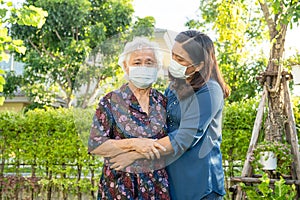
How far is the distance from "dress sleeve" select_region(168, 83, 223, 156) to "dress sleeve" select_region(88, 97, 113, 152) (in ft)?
0.72

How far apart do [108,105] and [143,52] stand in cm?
22

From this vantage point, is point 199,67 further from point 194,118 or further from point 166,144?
point 166,144

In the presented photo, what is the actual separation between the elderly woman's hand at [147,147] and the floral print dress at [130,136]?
22 millimetres

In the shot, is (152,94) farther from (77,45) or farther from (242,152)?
(77,45)

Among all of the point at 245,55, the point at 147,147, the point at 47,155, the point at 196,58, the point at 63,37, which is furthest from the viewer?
the point at 63,37

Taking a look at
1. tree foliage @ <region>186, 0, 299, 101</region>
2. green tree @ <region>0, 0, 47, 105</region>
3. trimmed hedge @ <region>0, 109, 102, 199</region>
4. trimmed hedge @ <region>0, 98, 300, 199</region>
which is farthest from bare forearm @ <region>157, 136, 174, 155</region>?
tree foliage @ <region>186, 0, 299, 101</region>

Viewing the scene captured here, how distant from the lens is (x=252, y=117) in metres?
5.23

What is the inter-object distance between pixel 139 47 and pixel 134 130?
30 centimetres

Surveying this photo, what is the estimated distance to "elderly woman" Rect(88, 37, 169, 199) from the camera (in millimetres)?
1754

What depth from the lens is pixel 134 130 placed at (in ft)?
5.76

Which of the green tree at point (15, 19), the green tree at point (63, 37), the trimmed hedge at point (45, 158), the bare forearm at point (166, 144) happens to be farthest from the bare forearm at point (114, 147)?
the green tree at point (63, 37)

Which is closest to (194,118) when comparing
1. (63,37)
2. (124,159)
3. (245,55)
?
(124,159)

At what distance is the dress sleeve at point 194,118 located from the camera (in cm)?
179

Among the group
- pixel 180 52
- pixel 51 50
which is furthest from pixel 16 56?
pixel 180 52
